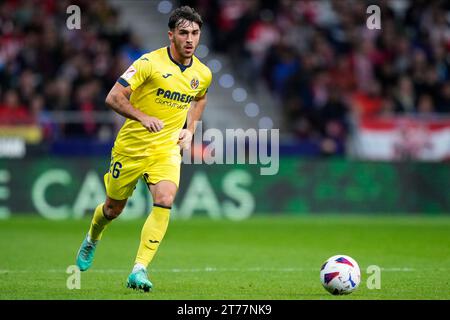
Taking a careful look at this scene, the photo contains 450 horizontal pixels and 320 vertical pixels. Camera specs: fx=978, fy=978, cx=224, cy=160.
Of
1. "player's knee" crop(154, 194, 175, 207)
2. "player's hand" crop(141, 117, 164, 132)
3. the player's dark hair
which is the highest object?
the player's dark hair

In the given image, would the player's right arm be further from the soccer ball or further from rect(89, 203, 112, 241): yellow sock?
the soccer ball

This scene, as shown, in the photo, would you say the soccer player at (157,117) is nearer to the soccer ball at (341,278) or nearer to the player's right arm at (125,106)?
the player's right arm at (125,106)

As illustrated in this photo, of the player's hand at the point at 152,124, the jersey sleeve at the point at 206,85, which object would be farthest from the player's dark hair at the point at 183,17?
the player's hand at the point at 152,124

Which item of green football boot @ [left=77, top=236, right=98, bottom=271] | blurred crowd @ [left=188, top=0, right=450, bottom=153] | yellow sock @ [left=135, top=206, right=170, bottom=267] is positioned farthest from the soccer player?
blurred crowd @ [left=188, top=0, right=450, bottom=153]

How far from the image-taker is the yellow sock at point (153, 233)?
859cm

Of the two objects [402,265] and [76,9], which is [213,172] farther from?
[402,265]

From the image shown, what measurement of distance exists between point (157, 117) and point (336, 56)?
12914 millimetres

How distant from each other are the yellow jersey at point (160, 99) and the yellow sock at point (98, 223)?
2.45 ft

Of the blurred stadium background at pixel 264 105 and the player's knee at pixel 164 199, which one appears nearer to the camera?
the player's knee at pixel 164 199

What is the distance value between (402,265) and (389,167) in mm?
7703

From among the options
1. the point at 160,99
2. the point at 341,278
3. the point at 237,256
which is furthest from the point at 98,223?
the point at 237,256

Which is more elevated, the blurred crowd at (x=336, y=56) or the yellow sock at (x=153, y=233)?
the blurred crowd at (x=336, y=56)

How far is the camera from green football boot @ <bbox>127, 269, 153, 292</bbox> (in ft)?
27.2
